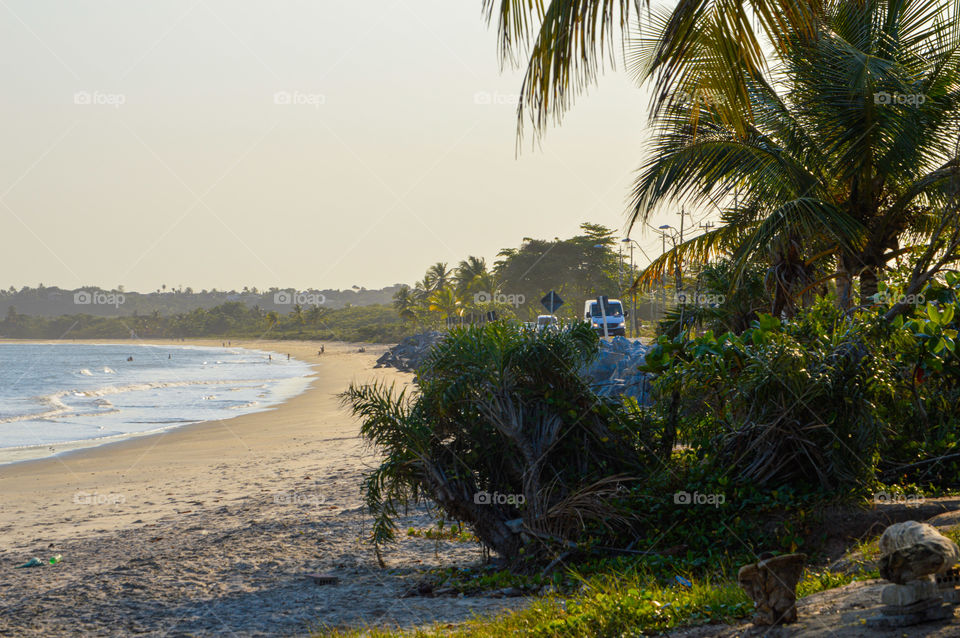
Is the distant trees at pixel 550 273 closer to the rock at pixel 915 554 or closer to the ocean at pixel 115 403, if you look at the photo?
the ocean at pixel 115 403

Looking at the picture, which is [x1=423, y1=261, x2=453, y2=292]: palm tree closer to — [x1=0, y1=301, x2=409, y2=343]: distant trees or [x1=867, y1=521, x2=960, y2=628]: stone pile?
[x1=0, y1=301, x2=409, y2=343]: distant trees

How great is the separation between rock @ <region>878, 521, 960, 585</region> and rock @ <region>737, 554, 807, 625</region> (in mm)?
410

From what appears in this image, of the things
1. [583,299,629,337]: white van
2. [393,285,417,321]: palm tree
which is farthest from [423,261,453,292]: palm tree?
[583,299,629,337]: white van

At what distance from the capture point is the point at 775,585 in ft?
12.2

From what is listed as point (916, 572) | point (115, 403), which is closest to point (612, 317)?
point (115, 403)

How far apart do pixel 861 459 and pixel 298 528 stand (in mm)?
6309

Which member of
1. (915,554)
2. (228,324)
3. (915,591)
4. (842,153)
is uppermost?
(228,324)

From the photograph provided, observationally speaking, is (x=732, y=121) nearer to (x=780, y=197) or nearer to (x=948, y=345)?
(x=948, y=345)

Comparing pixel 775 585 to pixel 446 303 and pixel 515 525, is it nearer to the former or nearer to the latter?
pixel 515 525

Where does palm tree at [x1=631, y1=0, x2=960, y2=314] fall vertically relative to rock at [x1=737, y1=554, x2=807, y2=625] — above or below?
above

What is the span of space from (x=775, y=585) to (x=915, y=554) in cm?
66

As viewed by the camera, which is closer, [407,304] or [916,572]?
[916,572]

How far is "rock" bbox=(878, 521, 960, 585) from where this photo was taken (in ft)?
10.9

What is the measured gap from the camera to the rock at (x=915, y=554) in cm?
332
